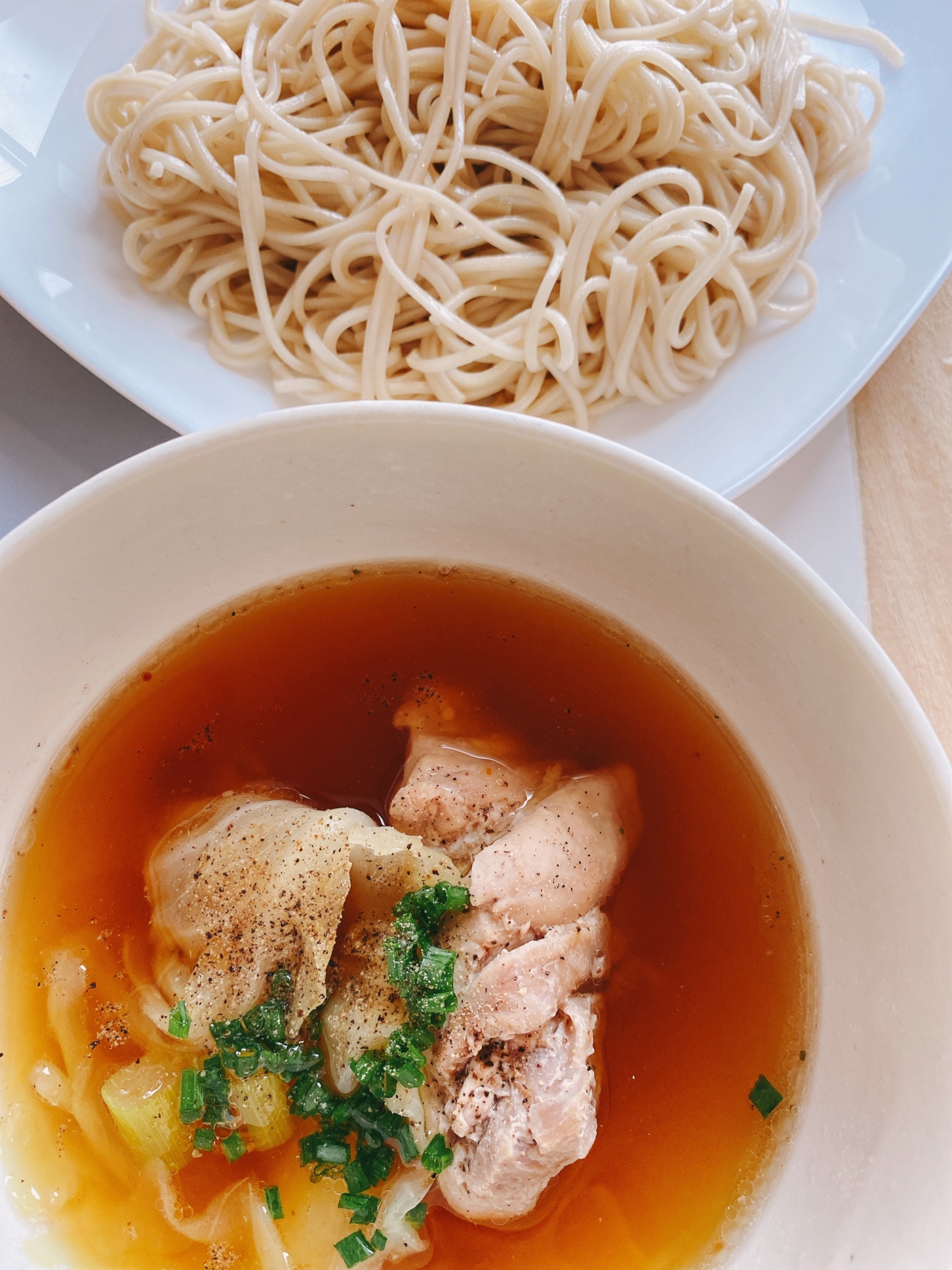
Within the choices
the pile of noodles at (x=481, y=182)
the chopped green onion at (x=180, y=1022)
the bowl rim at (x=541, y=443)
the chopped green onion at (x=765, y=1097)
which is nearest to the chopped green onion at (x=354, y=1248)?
the chopped green onion at (x=180, y=1022)

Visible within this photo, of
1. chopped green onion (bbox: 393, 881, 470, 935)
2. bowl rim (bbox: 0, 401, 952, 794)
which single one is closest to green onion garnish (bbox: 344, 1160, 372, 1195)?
chopped green onion (bbox: 393, 881, 470, 935)

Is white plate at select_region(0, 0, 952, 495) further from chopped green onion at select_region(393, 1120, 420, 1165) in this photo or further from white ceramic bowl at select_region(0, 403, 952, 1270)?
chopped green onion at select_region(393, 1120, 420, 1165)

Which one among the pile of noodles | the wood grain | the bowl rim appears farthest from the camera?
the pile of noodles

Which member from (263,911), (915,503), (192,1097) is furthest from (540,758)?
(915,503)

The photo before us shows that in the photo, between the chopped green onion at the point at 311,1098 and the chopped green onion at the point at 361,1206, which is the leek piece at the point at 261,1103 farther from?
the chopped green onion at the point at 361,1206

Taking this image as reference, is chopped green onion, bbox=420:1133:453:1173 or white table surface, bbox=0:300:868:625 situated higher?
white table surface, bbox=0:300:868:625

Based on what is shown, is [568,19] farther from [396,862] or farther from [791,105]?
[396,862]

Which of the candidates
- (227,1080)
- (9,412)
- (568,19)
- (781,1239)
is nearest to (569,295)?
(568,19)
